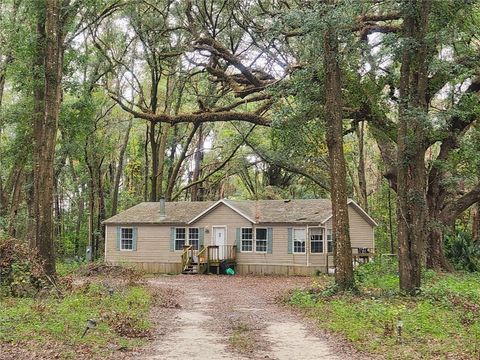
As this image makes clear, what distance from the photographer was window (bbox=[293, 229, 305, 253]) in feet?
82.6

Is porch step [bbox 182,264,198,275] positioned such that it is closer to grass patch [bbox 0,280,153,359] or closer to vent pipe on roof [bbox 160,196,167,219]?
vent pipe on roof [bbox 160,196,167,219]

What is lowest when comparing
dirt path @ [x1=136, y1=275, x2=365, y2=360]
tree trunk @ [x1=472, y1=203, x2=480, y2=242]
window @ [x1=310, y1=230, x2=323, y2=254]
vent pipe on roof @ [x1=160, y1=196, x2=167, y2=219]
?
dirt path @ [x1=136, y1=275, x2=365, y2=360]

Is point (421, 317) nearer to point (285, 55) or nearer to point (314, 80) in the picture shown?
point (314, 80)

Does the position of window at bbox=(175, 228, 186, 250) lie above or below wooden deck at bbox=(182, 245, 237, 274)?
above

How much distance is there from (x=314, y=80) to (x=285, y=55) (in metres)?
4.71

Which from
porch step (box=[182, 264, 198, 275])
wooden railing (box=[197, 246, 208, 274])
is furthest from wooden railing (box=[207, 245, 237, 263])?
porch step (box=[182, 264, 198, 275])

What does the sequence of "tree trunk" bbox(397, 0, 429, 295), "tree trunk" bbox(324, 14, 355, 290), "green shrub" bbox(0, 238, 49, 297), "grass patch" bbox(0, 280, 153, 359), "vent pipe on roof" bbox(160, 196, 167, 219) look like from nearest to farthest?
"grass patch" bbox(0, 280, 153, 359) → "green shrub" bbox(0, 238, 49, 297) → "tree trunk" bbox(397, 0, 429, 295) → "tree trunk" bbox(324, 14, 355, 290) → "vent pipe on roof" bbox(160, 196, 167, 219)

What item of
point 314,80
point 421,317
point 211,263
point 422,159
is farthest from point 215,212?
point 421,317

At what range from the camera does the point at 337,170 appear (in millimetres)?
13867

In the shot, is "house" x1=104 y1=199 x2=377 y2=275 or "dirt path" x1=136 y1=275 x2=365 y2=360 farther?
"house" x1=104 y1=199 x2=377 y2=275

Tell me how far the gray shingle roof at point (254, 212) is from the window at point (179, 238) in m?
0.57

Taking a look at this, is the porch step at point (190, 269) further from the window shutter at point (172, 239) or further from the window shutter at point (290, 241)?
the window shutter at point (290, 241)

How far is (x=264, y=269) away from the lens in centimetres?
2580

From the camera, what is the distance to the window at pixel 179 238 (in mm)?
27141
